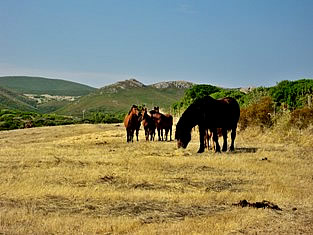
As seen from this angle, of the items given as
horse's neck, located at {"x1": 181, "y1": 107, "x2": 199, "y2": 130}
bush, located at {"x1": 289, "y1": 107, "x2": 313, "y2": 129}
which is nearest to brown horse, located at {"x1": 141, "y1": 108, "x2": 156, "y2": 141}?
bush, located at {"x1": 289, "y1": 107, "x2": 313, "y2": 129}

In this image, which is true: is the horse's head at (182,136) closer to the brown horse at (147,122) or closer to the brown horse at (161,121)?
the brown horse at (147,122)

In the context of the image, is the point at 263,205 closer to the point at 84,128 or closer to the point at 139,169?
the point at 139,169

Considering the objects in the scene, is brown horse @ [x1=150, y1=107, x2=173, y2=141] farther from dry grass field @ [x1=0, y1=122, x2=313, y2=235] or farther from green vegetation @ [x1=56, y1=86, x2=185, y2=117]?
green vegetation @ [x1=56, y1=86, x2=185, y2=117]

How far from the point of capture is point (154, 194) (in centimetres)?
1198

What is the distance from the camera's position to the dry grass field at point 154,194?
9.02 metres

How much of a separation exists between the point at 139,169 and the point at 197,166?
240 centimetres

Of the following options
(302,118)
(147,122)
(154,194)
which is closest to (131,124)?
(147,122)

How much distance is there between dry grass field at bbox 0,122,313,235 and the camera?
Result: 902 cm

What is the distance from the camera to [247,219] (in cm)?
962

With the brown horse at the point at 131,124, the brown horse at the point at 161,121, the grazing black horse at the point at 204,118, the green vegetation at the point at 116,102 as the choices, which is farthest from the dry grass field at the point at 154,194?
the green vegetation at the point at 116,102

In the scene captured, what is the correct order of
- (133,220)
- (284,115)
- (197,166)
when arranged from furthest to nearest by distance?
(284,115), (197,166), (133,220)

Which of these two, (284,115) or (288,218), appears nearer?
(288,218)

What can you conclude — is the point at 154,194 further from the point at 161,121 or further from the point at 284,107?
the point at 284,107

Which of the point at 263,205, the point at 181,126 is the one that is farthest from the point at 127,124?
the point at 263,205
